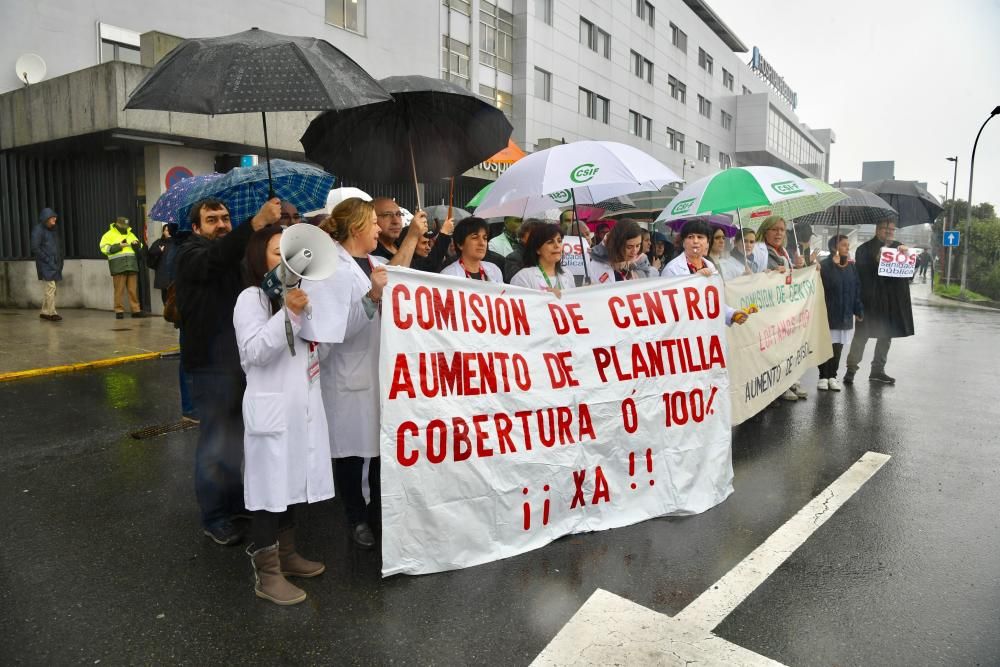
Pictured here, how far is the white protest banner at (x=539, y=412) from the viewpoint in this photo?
3432 mm

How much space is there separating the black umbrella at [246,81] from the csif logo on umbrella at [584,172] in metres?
1.71

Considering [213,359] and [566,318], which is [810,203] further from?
[213,359]

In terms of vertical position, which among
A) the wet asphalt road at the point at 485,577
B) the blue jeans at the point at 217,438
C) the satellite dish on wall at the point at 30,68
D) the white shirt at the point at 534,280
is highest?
the satellite dish on wall at the point at 30,68

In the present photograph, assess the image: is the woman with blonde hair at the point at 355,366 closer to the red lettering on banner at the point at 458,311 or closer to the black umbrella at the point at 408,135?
the red lettering on banner at the point at 458,311

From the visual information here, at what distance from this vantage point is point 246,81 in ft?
10.9

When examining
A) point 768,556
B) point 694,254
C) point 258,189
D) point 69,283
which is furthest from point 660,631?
point 69,283

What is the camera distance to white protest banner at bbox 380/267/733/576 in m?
3.43

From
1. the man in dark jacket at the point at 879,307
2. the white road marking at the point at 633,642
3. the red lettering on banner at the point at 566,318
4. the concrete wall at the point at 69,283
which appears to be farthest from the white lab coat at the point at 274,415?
the concrete wall at the point at 69,283

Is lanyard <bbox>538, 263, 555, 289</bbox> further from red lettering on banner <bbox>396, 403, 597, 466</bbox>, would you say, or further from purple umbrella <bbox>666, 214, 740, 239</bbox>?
purple umbrella <bbox>666, 214, 740, 239</bbox>

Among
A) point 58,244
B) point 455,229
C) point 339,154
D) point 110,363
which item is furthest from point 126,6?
point 455,229

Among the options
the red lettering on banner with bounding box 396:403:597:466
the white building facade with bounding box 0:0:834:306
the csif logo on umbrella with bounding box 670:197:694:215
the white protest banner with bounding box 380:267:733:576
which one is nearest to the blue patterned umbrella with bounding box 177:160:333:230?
the white protest banner with bounding box 380:267:733:576

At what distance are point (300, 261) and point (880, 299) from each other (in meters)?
7.70

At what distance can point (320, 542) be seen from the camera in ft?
12.5

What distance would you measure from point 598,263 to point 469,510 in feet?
9.25
